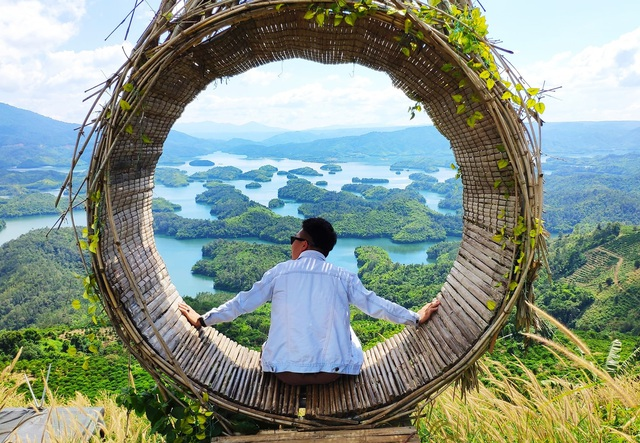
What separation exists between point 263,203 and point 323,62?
142 ft

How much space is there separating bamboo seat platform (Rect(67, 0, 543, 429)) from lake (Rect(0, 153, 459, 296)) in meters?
12.9

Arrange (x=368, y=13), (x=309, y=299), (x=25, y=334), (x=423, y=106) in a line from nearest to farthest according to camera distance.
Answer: (x=368, y=13) → (x=309, y=299) → (x=423, y=106) → (x=25, y=334)

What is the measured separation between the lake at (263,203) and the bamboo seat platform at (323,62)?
1286 cm

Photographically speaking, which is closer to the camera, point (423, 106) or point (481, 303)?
point (481, 303)

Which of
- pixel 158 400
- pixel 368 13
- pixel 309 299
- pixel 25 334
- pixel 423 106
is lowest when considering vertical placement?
pixel 25 334

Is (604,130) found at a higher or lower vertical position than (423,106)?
lower

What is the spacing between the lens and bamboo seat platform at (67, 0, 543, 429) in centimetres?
203

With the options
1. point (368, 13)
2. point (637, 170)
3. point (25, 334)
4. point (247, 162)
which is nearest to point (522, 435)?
point (368, 13)

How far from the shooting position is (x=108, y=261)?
2.24m

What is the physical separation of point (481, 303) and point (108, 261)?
1794mm

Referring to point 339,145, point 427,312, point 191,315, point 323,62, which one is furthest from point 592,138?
point 191,315

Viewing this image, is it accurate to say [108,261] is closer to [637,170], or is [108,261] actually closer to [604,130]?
[637,170]

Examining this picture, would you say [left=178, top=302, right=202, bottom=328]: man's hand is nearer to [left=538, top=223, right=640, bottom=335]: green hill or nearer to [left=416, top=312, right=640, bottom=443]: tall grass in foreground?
[left=416, top=312, right=640, bottom=443]: tall grass in foreground

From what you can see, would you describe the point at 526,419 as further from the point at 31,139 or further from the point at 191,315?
the point at 31,139
